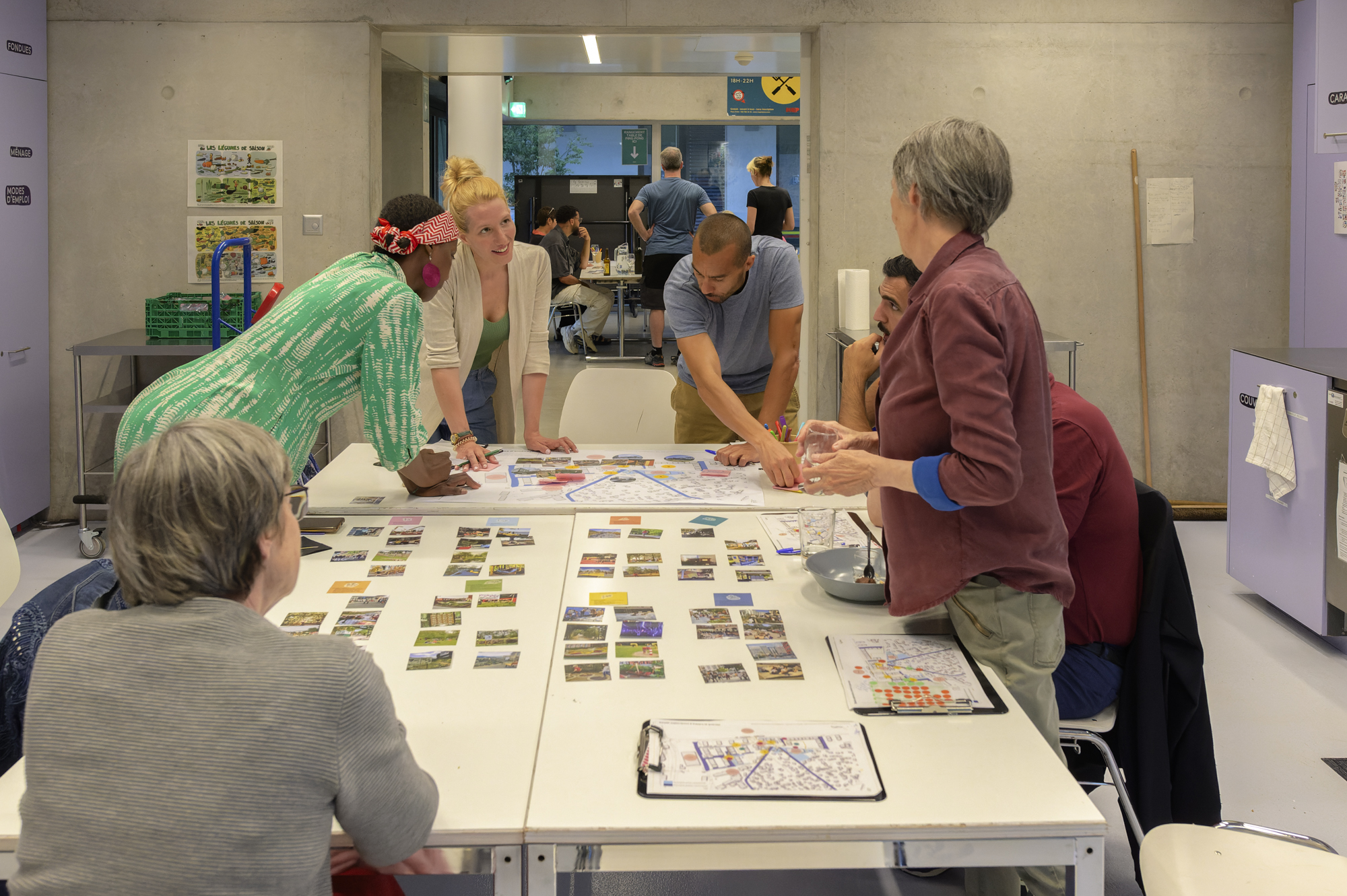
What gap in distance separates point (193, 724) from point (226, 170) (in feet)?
16.4

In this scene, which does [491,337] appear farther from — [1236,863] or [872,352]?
[1236,863]

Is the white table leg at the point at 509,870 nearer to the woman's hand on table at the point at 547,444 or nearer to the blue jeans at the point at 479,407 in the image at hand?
the woman's hand on table at the point at 547,444

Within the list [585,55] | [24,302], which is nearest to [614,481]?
[24,302]

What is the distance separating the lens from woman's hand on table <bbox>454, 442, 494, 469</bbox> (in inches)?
133

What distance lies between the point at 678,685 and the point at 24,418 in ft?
15.7

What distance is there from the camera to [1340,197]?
5.17m

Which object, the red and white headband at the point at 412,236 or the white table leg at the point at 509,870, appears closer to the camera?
the white table leg at the point at 509,870

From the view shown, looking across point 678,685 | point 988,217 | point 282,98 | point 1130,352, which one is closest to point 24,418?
point 282,98

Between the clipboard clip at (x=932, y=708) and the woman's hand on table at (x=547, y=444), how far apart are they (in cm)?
203

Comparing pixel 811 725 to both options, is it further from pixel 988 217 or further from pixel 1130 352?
pixel 1130 352

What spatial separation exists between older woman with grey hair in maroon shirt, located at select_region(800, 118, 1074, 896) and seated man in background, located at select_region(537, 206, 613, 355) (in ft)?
29.0

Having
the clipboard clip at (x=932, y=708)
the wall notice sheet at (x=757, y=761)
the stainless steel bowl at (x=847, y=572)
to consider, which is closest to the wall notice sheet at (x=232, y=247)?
the stainless steel bowl at (x=847, y=572)

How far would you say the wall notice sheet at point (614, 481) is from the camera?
3.00 meters

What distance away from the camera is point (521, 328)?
377 cm
